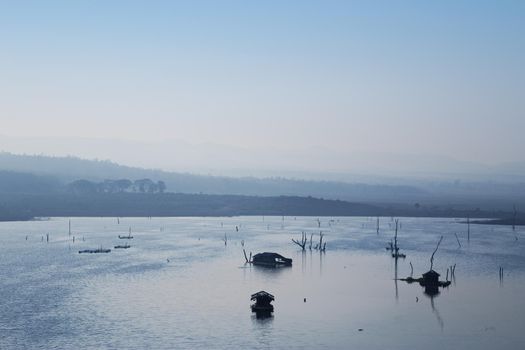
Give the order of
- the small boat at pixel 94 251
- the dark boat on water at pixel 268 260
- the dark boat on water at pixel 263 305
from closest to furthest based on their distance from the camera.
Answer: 1. the dark boat on water at pixel 263 305
2. the dark boat on water at pixel 268 260
3. the small boat at pixel 94 251

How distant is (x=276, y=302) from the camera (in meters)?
46.3

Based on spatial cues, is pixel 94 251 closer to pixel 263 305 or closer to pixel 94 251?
pixel 94 251

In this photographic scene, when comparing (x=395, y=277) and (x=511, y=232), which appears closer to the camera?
(x=395, y=277)

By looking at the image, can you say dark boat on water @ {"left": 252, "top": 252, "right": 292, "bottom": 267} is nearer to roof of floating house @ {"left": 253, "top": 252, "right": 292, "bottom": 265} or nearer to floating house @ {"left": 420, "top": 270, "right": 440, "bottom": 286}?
roof of floating house @ {"left": 253, "top": 252, "right": 292, "bottom": 265}

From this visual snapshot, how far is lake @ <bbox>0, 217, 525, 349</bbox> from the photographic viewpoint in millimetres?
35219

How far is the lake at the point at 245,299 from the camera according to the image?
116 ft

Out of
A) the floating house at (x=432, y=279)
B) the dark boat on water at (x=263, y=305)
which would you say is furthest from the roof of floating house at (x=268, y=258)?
the dark boat on water at (x=263, y=305)

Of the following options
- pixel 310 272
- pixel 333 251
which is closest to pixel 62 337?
pixel 310 272

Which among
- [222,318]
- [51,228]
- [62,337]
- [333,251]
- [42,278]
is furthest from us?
[51,228]

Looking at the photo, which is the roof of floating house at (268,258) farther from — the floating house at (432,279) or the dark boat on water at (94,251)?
the dark boat on water at (94,251)

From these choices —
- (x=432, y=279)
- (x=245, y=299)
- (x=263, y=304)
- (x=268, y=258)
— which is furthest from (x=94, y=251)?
(x=432, y=279)

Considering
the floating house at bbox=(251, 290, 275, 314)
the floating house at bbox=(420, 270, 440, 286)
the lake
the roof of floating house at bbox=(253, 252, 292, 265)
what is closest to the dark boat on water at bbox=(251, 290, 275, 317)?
the floating house at bbox=(251, 290, 275, 314)

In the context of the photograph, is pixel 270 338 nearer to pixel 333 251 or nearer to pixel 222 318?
pixel 222 318

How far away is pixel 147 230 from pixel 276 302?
78166 mm
